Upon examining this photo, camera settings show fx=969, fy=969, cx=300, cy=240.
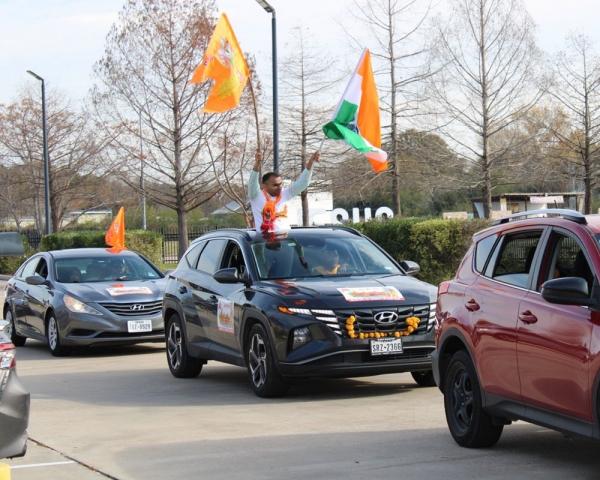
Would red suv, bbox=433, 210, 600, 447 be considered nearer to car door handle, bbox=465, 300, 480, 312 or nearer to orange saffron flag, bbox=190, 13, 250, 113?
car door handle, bbox=465, 300, 480, 312

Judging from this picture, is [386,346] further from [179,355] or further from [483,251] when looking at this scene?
[179,355]

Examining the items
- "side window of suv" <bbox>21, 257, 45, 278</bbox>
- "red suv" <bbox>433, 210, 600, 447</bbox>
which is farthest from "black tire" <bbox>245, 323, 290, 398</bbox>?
"side window of suv" <bbox>21, 257, 45, 278</bbox>

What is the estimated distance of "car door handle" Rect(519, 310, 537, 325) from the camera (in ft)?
19.3

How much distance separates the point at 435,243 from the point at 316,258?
9969 mm

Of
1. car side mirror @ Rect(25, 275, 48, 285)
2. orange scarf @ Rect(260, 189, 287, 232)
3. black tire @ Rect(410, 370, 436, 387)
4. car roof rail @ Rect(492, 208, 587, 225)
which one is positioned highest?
orange scarf @ Rect(260, 189, 287, 232)

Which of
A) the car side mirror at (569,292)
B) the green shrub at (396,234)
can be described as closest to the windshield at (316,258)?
the car side mirror at (569,292)

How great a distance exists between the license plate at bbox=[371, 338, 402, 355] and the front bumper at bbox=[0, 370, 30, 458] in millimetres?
4070

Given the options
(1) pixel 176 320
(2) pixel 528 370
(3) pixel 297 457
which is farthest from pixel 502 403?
(1) pixel 176 320

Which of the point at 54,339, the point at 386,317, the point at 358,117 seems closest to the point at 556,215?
the point at 386,317

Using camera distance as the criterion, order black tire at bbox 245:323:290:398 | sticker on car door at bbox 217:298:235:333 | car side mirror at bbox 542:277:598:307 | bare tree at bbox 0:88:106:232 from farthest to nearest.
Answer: bare tree at bbox 0:88:106:232, sticker on car door at bbox 217:298:235:333, black tire at bbox 245:323:290:398, car side mirror at bbox 542:277:598:307

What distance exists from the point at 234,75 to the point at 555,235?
956cm

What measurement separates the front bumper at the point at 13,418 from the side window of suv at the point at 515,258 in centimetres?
320

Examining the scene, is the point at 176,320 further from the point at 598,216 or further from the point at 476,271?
the point at 598,216

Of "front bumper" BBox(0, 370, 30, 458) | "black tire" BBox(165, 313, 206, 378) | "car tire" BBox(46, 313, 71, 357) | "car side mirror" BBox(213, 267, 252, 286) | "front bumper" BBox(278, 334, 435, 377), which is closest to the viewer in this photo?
"front bumper" BBox(0, 370, 30, 458)
